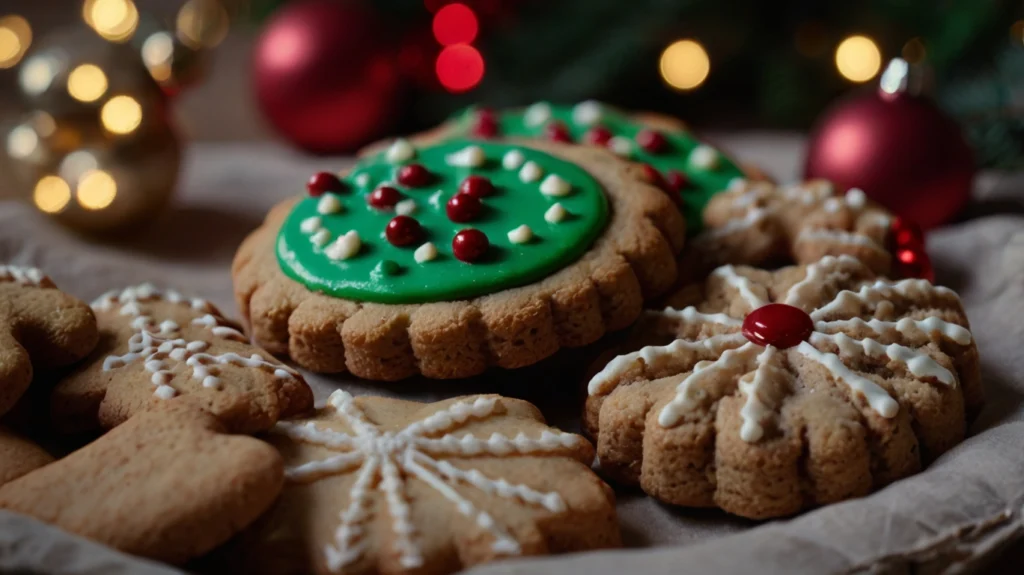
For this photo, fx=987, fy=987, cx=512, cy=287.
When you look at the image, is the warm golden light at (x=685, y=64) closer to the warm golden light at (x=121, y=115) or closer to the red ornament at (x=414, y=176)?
the red ornament at (x=414, y=176)

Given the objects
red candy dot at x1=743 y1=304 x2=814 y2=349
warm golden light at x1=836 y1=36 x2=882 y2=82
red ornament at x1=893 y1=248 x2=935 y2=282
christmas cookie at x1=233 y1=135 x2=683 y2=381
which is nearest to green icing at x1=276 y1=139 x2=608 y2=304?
christmas cookie at x1=233 y1=135 x2=683 y2=381

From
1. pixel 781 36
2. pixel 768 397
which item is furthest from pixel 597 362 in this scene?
pixel 781 36

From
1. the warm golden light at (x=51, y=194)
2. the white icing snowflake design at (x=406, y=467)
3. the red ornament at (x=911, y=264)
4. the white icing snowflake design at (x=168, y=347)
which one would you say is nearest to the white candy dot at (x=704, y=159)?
the red ornament at (x=911, y=264)

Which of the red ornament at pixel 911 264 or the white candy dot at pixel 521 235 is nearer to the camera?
the white candy dot at pixel 521 235

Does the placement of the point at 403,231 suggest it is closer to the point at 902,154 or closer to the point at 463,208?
the point at 463,208

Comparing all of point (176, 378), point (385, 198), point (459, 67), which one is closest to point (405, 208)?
point (385, 198)

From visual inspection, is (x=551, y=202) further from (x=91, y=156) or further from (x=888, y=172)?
(x=91, y=156)
